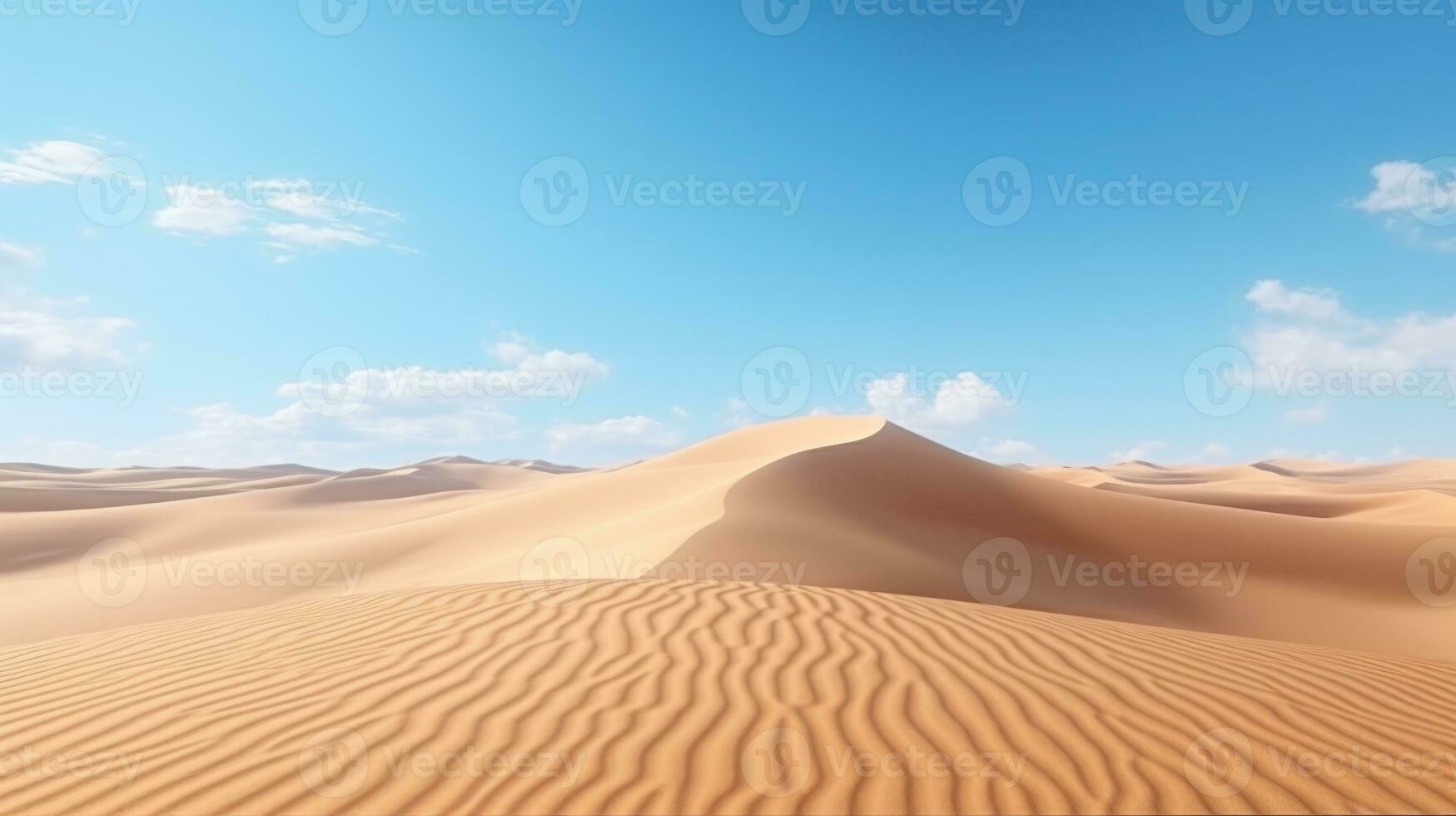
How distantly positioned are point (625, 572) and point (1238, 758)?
8.16 metres

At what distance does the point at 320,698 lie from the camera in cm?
445
